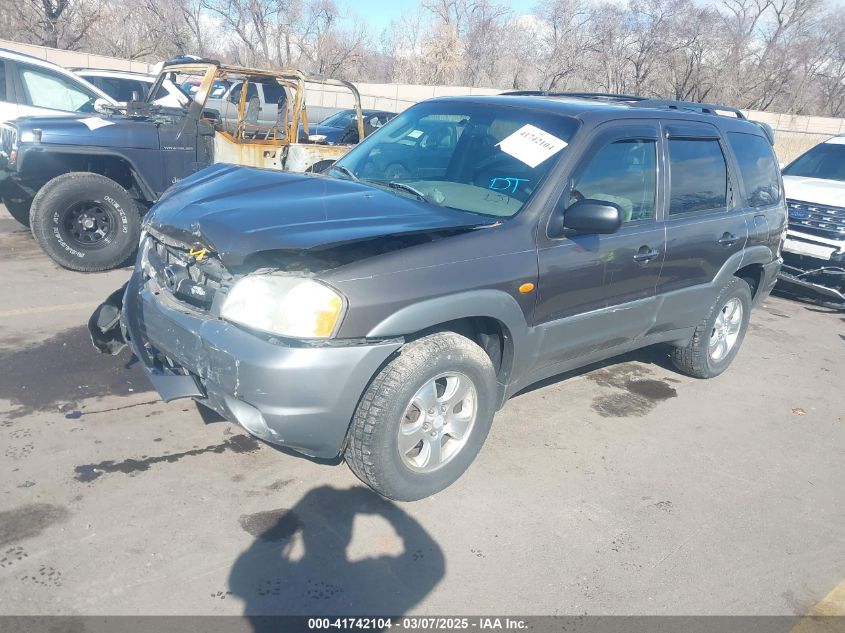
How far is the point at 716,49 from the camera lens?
42906 mm

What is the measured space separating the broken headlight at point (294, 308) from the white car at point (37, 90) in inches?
273

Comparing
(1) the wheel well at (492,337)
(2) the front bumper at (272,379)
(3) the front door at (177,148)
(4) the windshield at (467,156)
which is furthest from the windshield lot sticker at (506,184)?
(3) the front door at (177,148)

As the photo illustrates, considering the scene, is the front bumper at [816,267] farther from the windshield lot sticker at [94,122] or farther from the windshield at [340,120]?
the windshield at [340,120]

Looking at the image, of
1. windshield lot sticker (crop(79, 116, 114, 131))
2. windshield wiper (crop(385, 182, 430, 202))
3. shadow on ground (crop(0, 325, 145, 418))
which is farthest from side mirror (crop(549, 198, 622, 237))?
windshield lot sticker (crop(79, 116, 114, 131))

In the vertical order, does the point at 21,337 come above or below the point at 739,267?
below

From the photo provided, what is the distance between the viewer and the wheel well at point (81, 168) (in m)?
6.30

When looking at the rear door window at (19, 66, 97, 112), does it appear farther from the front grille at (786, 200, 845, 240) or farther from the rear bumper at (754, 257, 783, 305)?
the front grille at (786, 200, 845, 240)

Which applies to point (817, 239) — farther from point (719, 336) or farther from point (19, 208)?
point (19, 208)

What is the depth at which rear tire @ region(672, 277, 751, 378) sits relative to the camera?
4969 mm

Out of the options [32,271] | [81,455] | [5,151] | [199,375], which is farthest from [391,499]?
[5,151]

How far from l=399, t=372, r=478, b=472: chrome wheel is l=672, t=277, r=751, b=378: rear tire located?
2410 mm

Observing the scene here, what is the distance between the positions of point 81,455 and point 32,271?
12.5 ft

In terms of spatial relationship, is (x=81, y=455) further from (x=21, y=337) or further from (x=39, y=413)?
(x=21, y=337)

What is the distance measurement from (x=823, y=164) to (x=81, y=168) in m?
9.15
